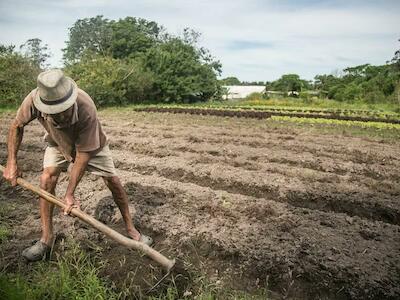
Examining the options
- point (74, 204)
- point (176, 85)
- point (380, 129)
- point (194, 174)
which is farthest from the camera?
point (176, 85)

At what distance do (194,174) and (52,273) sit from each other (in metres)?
3.72

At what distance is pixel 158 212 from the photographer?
461 centimetres

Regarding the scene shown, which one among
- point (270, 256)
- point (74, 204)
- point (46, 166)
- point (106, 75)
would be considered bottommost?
point (270, 256)

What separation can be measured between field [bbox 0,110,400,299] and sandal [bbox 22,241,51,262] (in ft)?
0.41

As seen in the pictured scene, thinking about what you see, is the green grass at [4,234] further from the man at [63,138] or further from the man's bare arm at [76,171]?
the man's bare arm at [76,171]

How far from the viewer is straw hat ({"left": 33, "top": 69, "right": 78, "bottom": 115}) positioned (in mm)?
2920

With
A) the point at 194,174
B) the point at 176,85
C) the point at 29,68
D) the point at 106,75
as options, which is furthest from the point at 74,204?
the point at 176,85

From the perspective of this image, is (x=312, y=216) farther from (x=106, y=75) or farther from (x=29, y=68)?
(x=106, y=75)

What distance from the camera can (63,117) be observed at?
121 inches

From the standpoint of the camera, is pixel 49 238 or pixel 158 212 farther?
pixel 158 212

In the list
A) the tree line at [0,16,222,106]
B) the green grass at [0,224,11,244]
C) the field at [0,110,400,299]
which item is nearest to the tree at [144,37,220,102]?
the tree line at [0,16,222,106]

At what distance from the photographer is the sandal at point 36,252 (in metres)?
3.50

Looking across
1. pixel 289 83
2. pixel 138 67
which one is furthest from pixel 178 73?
pixel 289 83

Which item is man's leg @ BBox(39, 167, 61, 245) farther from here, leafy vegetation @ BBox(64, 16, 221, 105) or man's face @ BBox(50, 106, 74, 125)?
leafy vegetation @ BBox(64, 16, 221, 105)
